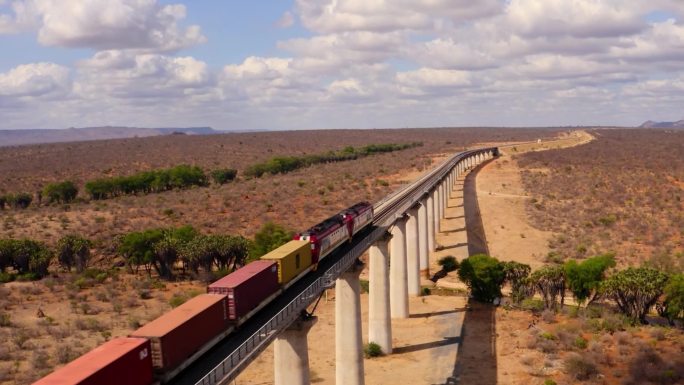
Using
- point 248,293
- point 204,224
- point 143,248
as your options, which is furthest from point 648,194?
point 248,293

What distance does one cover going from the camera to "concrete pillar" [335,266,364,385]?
31828mm

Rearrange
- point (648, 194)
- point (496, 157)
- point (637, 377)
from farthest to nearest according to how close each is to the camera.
A: point (496, 157), point (648, 194), point (637, 377)

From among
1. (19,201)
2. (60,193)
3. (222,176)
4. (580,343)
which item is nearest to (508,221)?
(580,343)

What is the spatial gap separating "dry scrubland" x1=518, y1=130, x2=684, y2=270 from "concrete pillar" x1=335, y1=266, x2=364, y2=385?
116ft

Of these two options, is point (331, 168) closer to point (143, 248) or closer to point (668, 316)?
point (143, 248)

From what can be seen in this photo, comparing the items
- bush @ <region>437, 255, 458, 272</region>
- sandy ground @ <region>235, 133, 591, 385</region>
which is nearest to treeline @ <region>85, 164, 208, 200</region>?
sandy ground @ <region>235, 133, 591, 385</region>

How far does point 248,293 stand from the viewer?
2428cm

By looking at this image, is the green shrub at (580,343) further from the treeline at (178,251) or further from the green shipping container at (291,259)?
the treeline at (178,251)

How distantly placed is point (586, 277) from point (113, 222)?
2215 inches

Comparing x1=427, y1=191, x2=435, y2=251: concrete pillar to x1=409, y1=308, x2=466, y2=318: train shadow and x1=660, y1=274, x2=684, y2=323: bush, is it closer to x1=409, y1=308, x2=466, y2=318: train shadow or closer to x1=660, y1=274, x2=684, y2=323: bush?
x1=409, y1=308, x2=466, y2=318: train shadow

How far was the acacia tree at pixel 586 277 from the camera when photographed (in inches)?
1734

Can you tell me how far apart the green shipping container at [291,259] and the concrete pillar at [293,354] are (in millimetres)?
3392

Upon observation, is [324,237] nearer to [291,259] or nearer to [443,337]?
[291,259]

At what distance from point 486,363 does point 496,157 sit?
139 m
